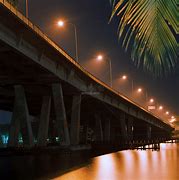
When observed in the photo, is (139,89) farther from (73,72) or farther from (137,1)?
(137,1)

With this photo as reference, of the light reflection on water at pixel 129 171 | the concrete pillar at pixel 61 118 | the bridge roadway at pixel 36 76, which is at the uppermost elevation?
the bridge roadway at pixel 36 76

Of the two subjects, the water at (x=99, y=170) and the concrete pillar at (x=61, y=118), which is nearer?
the water at (x=99, y=170)

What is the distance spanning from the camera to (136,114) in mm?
122562

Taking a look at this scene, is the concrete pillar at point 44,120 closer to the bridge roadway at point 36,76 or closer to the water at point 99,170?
the bridge roadway at point 36,76

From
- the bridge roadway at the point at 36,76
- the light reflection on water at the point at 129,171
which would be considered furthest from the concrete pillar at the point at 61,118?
the light reflection on water at the point at 129,171

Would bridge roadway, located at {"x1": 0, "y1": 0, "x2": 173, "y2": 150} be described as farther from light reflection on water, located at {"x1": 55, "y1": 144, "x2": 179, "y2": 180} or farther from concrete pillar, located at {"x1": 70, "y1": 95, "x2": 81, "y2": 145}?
light reflection on water, located at {"x1": 55, "y1": 144, "x2": 179, "y2": 180}

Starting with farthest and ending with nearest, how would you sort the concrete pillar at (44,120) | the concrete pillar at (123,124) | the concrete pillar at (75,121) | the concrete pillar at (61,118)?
1. the concrete pillar at (123,124)
2. the concrete pillar at (44,120)
3. the concrete pillar at (75,121)
4. the concrete pillar at (61,118)

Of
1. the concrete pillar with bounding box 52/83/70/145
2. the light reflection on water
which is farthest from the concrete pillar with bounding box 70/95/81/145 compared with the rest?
the light reflection on water

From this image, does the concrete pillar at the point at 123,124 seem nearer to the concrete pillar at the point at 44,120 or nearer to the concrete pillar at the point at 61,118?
the concrete pillar at the point at 44,120

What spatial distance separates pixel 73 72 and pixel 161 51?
56.6 metres

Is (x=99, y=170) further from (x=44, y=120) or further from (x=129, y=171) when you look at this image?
(x=44, y=120)

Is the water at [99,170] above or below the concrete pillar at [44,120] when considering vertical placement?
below

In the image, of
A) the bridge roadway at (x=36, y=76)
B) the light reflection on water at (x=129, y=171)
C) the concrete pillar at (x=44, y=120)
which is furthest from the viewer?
the concrete pillar at (x=44, y=120)

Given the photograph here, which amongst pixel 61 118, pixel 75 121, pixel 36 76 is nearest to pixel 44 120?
pixel 75 121
